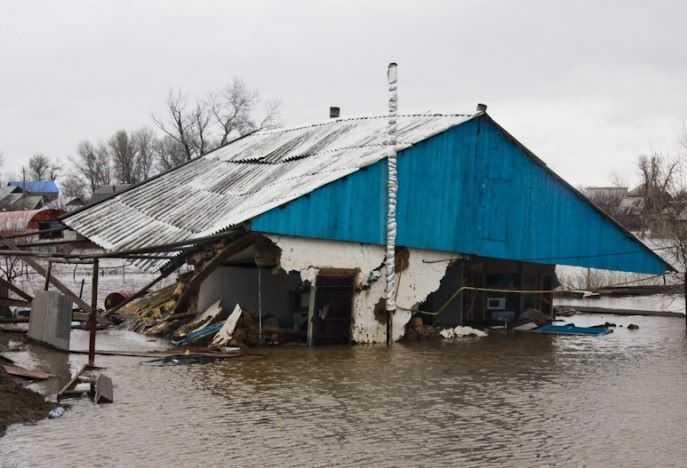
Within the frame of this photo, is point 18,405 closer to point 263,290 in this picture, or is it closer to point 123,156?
point 263,290

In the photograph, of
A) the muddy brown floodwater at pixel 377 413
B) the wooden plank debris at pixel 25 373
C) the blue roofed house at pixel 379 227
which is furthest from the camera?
the blue roofed house at pixel 379 227

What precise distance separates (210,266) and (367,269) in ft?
12.2

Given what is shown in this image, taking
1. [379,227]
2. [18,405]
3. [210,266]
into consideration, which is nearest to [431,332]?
[379,227]

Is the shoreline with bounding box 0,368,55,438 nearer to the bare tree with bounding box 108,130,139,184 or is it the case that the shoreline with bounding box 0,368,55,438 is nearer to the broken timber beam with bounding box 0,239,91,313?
the broken timber beam with bounding box 0,239,91,313

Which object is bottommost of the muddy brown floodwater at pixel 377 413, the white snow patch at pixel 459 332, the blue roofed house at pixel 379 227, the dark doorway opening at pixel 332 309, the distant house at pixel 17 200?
the muddy brown floodwater at pixel 377 413

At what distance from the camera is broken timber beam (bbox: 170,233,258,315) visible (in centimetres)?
2017

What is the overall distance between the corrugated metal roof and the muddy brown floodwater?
12.8 ft

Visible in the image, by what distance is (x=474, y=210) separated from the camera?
73.9 ft

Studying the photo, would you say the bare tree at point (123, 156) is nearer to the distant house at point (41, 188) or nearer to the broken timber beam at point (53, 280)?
the distant house at point (41, 188)

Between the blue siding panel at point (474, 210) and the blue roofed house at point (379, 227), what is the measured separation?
0.03m

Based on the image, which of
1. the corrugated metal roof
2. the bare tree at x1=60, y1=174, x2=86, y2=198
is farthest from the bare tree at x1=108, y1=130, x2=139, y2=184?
the corrugated metal roof

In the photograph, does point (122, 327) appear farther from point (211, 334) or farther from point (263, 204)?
point (263, 204)

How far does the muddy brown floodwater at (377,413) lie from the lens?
10508 mm

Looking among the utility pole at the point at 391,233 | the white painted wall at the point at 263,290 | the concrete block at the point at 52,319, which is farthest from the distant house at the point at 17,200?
the utility pole at the point at 391,233
